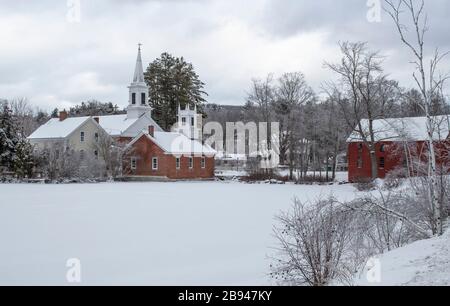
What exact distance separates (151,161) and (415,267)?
48780 millimetres

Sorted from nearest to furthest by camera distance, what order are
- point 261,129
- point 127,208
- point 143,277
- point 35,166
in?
point 143,277 < point 127,208 < point 35,166 < point 261,129

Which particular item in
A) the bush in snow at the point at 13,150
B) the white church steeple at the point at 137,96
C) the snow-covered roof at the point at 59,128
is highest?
the white church steeple at the point at 137,96

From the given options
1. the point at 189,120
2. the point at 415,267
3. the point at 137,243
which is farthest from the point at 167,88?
the point at 415,267

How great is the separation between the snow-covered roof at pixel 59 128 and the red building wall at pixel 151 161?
802 centimetres

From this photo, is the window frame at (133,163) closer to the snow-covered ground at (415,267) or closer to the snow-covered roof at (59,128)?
the snow-covered roof at (59,128)

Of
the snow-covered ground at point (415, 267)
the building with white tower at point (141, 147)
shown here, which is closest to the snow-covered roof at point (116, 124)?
the building with white tower at point (141, 147)

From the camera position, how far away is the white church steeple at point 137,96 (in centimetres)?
6619

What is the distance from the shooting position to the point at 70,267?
38.1ft

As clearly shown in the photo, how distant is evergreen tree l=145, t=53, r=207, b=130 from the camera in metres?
80.9

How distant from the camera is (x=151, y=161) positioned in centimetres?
5556

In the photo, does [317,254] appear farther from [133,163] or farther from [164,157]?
[133,163]
